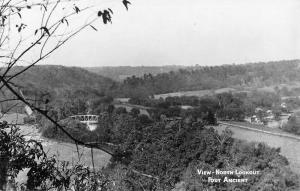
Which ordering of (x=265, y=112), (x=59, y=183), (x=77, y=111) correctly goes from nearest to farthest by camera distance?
1. (x=59, y=183)
2. (x=265, y=112)
3. (x=77, y=111)

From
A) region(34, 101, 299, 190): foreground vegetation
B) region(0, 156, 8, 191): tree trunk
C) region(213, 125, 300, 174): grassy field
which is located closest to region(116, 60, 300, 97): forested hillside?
region(213, 125, 300, 174): grassy field

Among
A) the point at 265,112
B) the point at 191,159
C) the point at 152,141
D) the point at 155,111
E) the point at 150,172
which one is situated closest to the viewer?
the point at 150,172

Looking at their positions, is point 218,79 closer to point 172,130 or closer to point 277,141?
point 277,141

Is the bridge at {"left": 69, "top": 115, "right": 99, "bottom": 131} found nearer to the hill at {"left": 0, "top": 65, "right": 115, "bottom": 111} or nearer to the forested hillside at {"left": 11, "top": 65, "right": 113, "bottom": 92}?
the hill at {"left": 0, "top": 65, "right": 115, "bottom": 111}

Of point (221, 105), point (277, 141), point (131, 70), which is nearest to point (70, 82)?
point (221, 105)

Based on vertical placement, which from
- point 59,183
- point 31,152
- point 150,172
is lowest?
point 150,172

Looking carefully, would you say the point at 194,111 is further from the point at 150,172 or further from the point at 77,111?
the point at 150,172

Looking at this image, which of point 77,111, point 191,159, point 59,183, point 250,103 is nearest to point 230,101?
point 250,103
